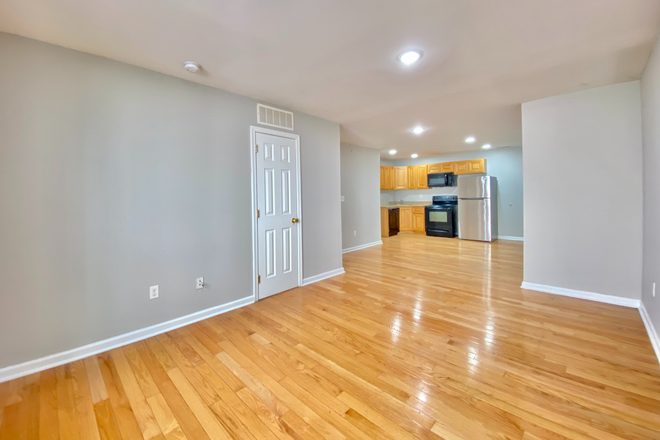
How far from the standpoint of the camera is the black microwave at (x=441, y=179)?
758 centimetres

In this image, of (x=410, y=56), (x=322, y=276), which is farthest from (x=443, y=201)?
(x=410, y=56)

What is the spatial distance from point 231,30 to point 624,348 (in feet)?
12.5

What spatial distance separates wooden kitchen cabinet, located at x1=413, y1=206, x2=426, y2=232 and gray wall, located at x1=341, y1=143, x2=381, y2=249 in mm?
2166

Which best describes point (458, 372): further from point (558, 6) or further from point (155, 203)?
point (155, 203)

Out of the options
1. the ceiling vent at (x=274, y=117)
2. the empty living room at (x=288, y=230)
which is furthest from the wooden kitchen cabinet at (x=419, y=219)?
the ceiling vent at (x=274, y=117)

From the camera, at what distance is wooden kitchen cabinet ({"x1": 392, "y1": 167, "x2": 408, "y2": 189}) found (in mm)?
8453

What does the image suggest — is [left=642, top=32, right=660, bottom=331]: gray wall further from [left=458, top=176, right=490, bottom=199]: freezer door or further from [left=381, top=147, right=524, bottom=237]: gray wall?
[left=381, top=147, right=524, bottom=237]: gray wall

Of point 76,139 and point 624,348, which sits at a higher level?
point 76,139

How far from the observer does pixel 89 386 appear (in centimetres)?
176

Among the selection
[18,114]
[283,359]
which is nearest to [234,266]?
[283,359]

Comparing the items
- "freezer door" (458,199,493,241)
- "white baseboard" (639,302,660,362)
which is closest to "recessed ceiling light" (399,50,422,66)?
"white baseboard" (639,302,660,362)

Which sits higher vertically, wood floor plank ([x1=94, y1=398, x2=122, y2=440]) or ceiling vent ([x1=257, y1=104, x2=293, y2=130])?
ceiling vent ([x1=257, y1=104, x2=293, y2=130])

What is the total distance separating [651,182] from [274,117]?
3.75 metres

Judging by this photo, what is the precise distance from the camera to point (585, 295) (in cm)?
303
